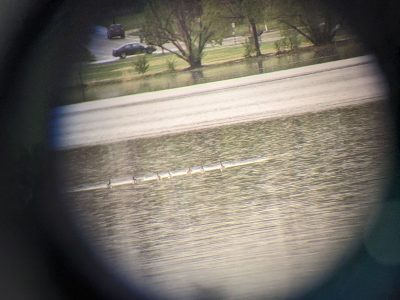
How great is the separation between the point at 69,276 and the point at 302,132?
3.58m

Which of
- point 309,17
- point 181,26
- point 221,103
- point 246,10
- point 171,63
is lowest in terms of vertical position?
point 221,103

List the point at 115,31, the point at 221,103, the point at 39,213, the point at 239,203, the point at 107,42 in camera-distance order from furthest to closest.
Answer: the point at 107,42 → the point at 115,31 → the point at 221,103 → the point at 39,213 → the point at 239,203

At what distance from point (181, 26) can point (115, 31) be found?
1.34m

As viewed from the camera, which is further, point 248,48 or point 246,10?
point 248,48

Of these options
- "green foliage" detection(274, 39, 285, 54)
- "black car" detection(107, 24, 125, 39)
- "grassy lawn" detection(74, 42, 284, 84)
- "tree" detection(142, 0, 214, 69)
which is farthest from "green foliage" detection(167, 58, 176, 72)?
"green foliage" detection(274, 39, 285, 54)

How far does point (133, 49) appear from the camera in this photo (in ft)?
26.7

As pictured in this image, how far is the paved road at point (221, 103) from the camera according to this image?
6.55 m

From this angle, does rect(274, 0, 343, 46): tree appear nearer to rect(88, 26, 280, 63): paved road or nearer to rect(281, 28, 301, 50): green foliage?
rect(281, 28, 301, 50): green foliage

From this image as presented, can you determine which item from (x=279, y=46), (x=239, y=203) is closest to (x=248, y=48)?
(x=279, y=46)

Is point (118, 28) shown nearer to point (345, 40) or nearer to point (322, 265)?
point (345, 40)

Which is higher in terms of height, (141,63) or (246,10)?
(246,10)

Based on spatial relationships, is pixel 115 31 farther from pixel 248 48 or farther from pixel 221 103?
pixel 248 48

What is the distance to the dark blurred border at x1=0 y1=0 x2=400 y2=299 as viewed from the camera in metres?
2.67

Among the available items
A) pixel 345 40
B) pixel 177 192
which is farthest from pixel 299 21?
pixel 177 192
